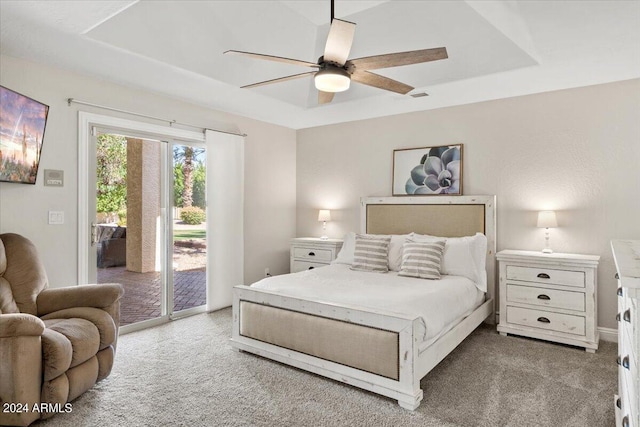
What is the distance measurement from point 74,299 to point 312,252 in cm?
298

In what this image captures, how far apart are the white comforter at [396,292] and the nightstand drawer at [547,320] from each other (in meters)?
0.35

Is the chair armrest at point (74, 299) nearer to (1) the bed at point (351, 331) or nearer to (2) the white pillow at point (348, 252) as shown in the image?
(1) the bed at point (351, 331)

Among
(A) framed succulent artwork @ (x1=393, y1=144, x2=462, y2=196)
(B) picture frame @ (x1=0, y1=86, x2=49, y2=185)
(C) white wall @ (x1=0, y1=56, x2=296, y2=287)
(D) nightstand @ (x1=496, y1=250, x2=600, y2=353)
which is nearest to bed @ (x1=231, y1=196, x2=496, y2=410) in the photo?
(D) nightstand @ (x1=496, y1=250, x2=600, y2=353)

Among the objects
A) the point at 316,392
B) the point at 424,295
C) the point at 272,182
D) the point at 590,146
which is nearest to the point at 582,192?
the point at 590,146

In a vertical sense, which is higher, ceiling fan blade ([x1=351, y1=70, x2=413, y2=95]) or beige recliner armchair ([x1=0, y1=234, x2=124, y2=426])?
ceiling fan blade ([x1=351, y1=70, x2=413, y2=95])

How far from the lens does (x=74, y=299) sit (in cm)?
285

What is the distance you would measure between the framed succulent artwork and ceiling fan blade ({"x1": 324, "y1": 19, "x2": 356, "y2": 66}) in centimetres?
272

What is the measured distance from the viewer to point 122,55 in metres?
3.14

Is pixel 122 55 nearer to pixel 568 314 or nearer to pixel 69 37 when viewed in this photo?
pixel 69 37

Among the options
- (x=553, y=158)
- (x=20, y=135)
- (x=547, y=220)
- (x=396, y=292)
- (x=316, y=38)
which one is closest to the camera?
(x=20, y=135)

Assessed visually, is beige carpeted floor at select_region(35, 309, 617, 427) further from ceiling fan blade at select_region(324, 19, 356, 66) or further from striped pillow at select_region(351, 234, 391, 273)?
ceiling fan blade at select_region(324, 19, 356, 66)

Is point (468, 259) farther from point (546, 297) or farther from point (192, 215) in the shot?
point (192, 215)

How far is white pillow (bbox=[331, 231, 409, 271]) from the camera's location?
4.23 meters

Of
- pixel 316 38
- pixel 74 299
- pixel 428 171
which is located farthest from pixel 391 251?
pixel 74 299
